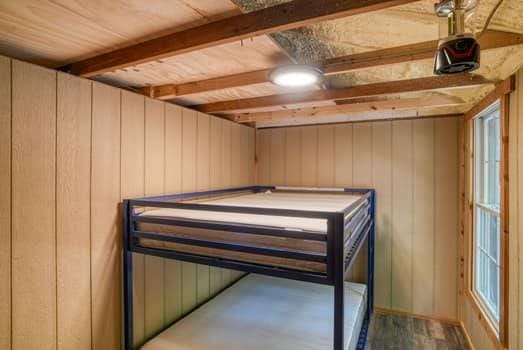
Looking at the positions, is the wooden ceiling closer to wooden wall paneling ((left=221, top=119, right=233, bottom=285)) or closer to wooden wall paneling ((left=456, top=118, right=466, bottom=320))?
wooden wall paneling ((left=456, top=118, right=466, bottom=320))

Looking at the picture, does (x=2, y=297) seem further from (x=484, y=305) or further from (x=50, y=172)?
Answer: (x=484, y=305)

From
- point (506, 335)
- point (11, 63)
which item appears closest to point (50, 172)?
point (11, 63)

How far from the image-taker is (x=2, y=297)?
1354 millimetres

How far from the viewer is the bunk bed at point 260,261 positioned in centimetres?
141

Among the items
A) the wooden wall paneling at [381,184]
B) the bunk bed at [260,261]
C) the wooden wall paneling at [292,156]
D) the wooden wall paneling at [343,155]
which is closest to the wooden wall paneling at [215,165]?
the bunk bed at [260,261]

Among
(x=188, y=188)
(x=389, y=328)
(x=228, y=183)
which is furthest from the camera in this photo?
(x=228, y=183)

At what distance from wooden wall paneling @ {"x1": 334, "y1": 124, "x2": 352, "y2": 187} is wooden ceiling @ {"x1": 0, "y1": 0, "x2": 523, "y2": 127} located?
→ 4.07 ft

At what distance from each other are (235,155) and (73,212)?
1.83 m

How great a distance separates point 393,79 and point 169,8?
4.69 ft

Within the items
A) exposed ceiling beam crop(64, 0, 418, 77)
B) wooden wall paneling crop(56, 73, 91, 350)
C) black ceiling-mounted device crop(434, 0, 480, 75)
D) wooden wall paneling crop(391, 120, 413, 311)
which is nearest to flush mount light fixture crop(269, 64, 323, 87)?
exposed ceiling beam crop(64, 0, 418, 77)

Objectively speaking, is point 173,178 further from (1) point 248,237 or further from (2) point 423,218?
(2) point 423,218

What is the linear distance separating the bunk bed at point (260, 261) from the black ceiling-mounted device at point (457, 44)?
738mm

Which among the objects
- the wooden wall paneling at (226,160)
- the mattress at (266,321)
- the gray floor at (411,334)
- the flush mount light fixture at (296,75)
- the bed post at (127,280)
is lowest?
the gray floor at (411,334)

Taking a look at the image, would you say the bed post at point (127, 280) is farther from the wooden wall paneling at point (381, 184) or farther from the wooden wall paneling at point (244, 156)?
the wooden wall paneling at point (381, 184)
